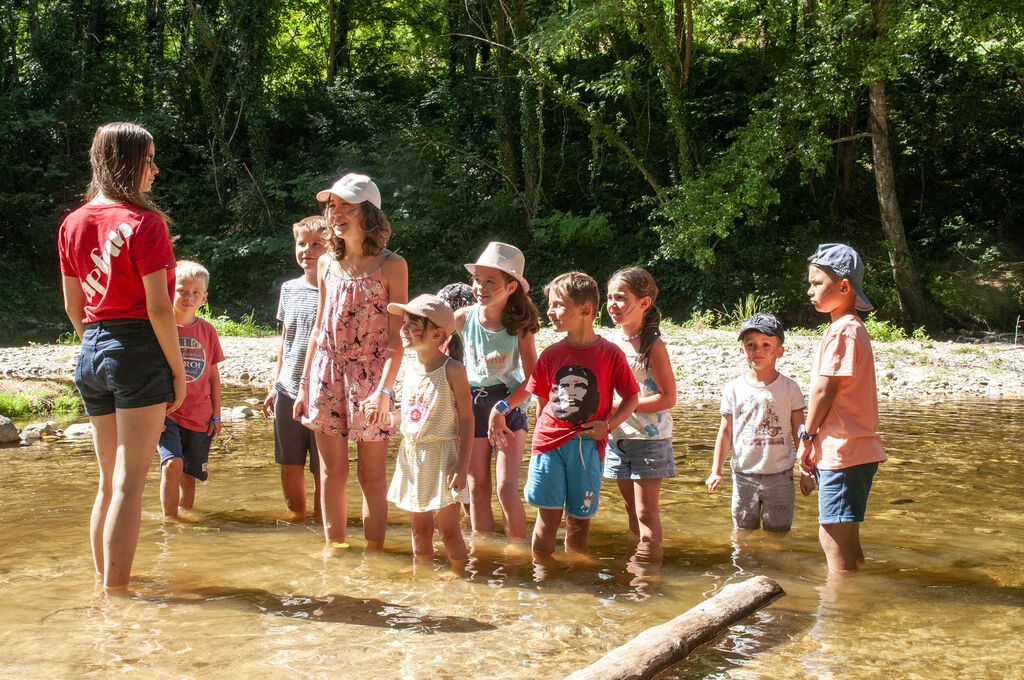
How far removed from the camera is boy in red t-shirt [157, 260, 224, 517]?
5180mm

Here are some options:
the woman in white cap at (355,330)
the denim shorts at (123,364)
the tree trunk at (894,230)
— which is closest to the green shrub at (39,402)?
the woman in white cap at (355,330)

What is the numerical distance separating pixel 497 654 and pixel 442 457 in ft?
3.66

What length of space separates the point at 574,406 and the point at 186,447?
97.9 inches

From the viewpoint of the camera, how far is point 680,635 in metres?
3.15

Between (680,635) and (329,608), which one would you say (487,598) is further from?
(680,635)

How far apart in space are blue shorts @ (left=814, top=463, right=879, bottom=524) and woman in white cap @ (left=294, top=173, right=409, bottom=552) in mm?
2098

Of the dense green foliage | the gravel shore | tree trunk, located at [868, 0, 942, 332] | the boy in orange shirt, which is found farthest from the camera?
the dense green foliage

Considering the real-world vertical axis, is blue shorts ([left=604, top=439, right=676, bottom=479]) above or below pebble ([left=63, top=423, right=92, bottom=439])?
above

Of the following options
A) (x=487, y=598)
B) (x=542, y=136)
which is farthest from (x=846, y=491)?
(x=542, y=136)

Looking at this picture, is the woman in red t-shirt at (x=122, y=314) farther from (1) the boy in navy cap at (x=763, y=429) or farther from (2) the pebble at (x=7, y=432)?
(2) the pebble at (x=7, y=432)

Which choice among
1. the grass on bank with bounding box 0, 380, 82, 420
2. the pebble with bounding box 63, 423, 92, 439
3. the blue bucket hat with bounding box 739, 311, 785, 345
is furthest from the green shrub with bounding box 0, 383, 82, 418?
the blue bucket hat with bounding box 739, 311, 785, 345

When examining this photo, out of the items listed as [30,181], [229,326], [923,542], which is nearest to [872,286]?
[229,326]

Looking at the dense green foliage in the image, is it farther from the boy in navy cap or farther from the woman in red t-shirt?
the woman in red t-shirt

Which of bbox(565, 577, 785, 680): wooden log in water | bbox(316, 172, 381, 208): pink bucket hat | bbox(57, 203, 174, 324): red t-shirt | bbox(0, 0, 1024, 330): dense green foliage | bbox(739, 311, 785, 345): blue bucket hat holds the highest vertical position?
bbox(0, 0, 1024, 330): dense green foliage
